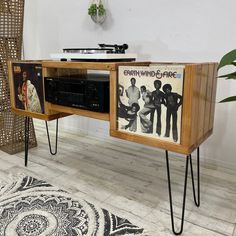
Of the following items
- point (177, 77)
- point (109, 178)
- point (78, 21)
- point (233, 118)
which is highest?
point (78, 21)

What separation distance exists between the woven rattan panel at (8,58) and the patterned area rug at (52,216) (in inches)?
27.2

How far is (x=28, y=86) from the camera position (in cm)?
160

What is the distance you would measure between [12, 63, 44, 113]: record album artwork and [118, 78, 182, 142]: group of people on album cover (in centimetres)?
59

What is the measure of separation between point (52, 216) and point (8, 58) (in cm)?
130

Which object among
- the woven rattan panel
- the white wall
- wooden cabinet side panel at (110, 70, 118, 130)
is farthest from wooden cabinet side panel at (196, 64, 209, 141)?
the woven rattan panel

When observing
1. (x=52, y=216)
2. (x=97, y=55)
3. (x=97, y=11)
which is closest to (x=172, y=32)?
(x=97, y=11)

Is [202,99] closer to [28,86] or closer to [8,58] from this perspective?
[28,86]

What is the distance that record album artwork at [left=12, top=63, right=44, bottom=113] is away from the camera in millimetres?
1543

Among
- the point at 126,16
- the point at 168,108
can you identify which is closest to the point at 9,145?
the point at 126,16

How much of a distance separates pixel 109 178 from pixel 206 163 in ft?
2.46

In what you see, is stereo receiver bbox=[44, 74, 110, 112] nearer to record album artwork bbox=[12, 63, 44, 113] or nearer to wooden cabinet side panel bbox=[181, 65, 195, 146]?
record album artwork bbox=[12, 63, 44, 113]

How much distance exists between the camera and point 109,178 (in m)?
1.70

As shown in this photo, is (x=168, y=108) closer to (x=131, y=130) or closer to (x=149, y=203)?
(x=131, y=130)

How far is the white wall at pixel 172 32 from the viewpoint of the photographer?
67.6 inches
